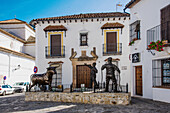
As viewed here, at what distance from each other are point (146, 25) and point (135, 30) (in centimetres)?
125

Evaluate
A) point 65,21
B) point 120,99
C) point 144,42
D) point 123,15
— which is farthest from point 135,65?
point 65,21

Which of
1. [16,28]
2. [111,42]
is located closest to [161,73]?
[111,42]

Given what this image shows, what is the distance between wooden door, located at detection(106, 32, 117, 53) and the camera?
1536cm

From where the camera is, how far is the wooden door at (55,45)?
15.9m

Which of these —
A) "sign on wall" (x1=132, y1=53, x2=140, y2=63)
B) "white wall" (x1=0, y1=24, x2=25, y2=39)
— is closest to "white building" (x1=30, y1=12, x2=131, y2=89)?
"sign on wall" (x1=132, y1=53, x2=140, y2=63)

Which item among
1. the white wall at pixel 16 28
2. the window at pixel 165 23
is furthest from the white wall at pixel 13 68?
the window at pixel 165 23

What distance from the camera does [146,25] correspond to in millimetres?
11555

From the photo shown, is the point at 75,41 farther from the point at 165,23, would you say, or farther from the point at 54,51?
the point at 165,23

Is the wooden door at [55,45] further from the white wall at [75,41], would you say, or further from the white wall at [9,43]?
the white wall at [9,43]

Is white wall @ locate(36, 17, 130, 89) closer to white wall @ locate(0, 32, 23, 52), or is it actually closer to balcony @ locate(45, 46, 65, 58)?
balcony @ locate(45, 46, 65, 58)

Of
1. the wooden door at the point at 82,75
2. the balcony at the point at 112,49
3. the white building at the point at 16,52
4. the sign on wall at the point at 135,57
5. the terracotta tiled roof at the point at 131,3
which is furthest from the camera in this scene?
the white building at the point at 16,52

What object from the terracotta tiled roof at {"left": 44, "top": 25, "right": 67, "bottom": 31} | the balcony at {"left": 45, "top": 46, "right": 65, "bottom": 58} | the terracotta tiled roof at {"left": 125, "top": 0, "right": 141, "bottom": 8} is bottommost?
the balcony at {"left": 45, "top": 46, "right": 65, "bottom": 58}

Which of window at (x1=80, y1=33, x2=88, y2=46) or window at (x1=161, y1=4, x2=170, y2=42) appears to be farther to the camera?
window at (x1=80, y1=33, x2=88, y2=46)

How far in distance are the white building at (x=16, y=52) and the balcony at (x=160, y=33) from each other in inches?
585
